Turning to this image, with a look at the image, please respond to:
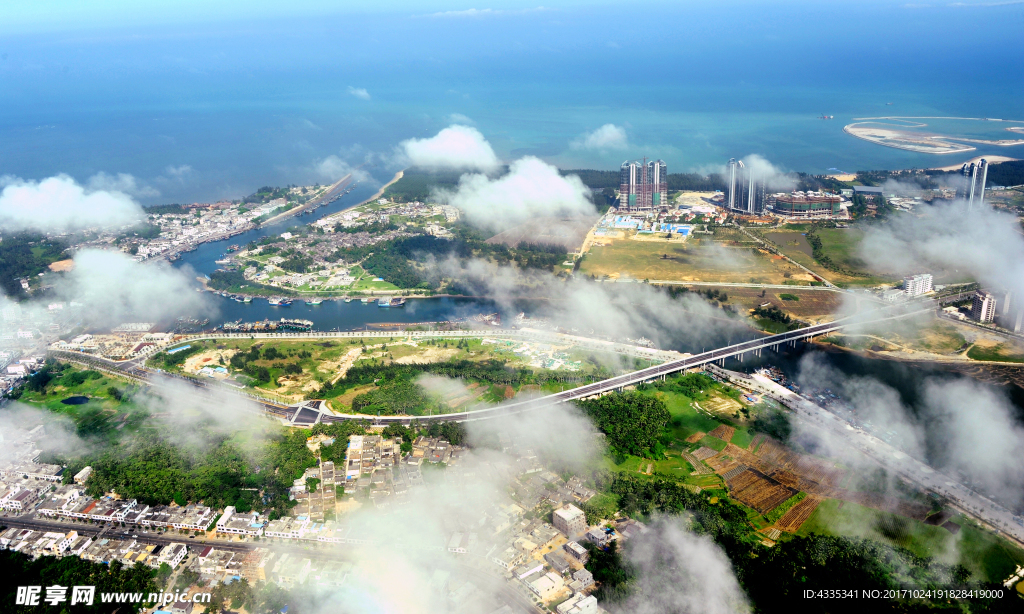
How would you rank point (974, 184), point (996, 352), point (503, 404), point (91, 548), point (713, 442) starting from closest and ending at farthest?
1. point (91, 548)
2. point (713, 442)
3. point (503, 404)
4. point (996, 352)
5. point (974, 184)

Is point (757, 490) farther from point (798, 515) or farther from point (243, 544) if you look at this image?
point (243, 544)

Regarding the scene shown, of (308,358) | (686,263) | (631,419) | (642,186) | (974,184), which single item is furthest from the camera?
(642,186)

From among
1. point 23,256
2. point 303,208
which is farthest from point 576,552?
point 303,208

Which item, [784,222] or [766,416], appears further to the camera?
[784,222]

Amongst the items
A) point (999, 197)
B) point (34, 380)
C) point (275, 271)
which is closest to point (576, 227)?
point (275, 271)

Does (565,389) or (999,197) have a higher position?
(999,197)

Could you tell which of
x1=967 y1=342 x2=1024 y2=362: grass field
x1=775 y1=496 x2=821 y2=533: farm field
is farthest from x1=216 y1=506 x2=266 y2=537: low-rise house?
x1=967 y1=342 x2=1024 y2=362: grass field

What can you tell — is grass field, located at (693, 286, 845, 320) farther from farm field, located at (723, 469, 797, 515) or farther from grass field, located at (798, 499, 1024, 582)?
grass field, located at (798, 499, 1024, 582)

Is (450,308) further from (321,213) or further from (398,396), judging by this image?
(321,213)
